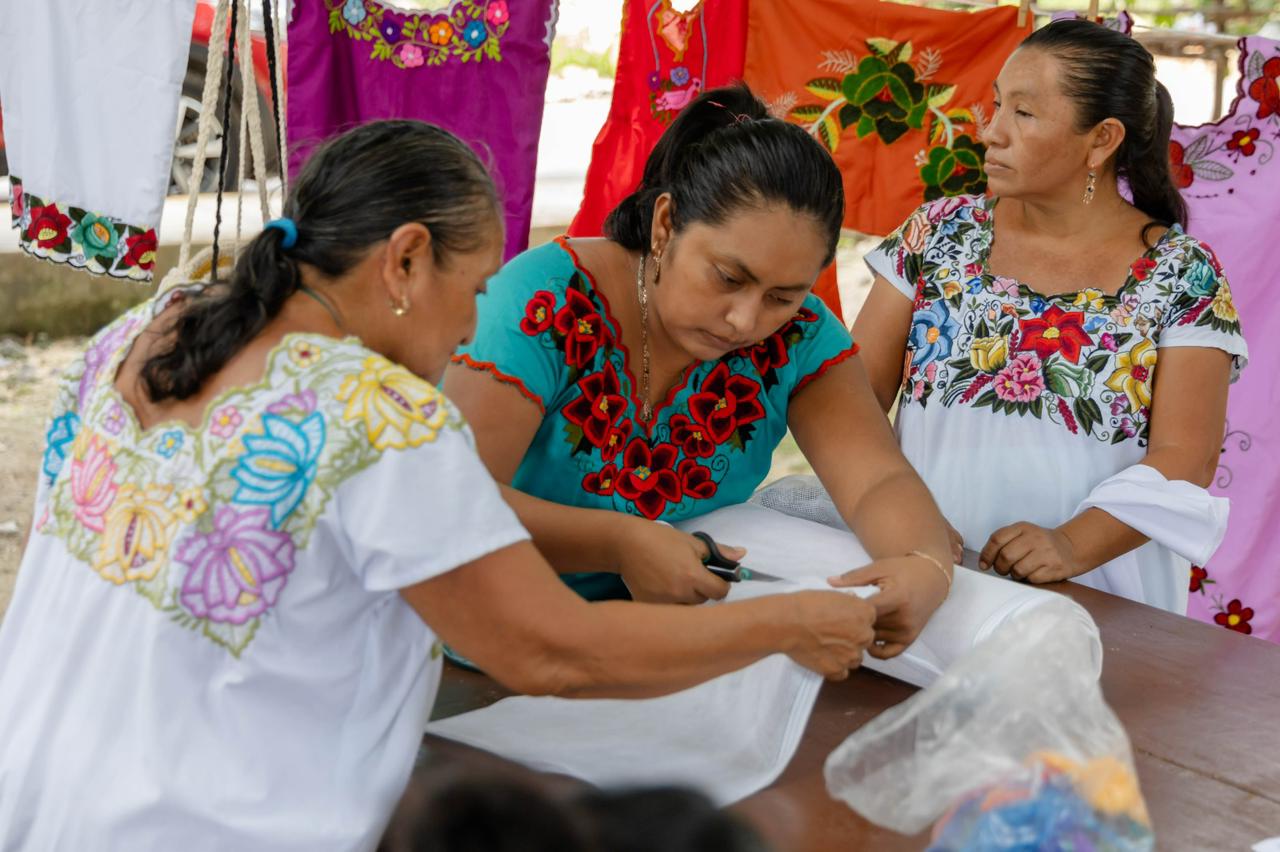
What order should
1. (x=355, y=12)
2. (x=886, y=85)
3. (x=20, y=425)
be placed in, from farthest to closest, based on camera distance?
(x=20, y=425), (x=886, y=85), (x=355, y=12)

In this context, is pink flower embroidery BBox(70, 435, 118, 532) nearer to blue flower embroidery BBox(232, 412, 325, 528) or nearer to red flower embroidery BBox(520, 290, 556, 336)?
Answer: blue flower embroidery BBox(232, 412, 325, 528)

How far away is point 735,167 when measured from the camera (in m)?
1.75

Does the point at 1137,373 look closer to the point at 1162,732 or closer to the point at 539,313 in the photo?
the point at 1162,732

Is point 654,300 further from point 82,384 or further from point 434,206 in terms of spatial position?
point 82,384

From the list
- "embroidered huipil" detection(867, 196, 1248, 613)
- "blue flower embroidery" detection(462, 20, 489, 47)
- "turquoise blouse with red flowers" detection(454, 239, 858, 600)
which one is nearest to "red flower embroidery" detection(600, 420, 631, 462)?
"turquoise blouse with red flowers" detection(454, 239, 858, 600)

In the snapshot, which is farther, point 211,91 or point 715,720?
point 211,91

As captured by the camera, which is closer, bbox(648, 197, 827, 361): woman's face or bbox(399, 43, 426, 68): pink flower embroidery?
bbox(648, 197, 827, 361): woman's face

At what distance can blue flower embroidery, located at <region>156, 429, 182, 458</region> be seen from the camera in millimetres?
1192

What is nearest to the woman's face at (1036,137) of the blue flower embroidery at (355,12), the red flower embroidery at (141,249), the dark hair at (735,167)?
the dark hair at (735,167)

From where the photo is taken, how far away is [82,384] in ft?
4.66

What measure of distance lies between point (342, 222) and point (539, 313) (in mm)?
537

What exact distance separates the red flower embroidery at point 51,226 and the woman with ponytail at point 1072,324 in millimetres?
1736

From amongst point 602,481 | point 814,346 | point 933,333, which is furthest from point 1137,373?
point 602,481

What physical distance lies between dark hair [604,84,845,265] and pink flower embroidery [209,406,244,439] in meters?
A: 0.79
